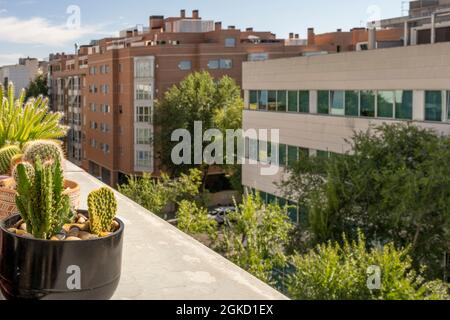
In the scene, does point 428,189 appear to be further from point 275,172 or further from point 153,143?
point 153,143

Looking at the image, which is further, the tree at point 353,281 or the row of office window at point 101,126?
the row of office window at point 101,126

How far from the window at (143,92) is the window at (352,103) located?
102ft

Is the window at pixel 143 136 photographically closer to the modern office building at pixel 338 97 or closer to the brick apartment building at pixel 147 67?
the brick apartment building at pixel 147 67

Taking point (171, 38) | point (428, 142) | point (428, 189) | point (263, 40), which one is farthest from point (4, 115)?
point (263, 40)

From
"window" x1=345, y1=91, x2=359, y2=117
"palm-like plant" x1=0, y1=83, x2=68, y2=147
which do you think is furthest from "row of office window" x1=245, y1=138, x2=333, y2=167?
"palm-like plant" x1=0, y1=83, x2=68, y2=147

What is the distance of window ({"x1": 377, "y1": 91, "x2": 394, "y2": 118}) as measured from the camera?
19656mm

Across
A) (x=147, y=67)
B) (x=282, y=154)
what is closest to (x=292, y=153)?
(x=282, y=154)

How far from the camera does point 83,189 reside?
20.2 feet

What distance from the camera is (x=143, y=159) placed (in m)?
52.1

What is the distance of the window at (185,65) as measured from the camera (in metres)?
51.4

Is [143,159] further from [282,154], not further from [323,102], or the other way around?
[323,102]

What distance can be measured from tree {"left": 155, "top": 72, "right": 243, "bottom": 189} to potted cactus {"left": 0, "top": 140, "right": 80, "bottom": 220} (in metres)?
39.4

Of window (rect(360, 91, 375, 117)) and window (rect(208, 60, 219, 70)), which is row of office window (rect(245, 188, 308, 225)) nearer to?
window (rect(360, 91, 375, 117))

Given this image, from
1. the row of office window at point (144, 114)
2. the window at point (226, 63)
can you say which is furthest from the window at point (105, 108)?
the window at point (226, 63)
